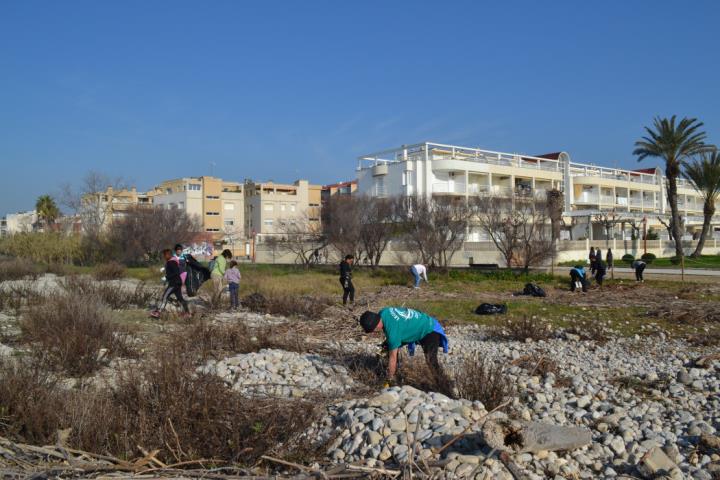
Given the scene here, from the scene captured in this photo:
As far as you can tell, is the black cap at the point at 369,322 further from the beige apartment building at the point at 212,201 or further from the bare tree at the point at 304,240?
the beige apartment building at the point at 212,201

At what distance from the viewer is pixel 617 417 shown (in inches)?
242

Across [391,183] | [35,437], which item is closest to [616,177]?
[391,183]

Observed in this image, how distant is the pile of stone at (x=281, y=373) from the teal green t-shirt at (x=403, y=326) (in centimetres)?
83

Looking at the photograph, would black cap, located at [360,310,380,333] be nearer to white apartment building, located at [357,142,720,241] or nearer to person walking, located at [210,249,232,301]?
person walking, located at [210,249,232,301]

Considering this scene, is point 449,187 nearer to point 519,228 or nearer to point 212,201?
point 519,228

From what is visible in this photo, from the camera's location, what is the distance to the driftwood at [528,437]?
481 centimetres

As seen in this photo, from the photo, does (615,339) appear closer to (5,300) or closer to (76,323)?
(76,323)

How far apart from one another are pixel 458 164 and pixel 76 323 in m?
42.8

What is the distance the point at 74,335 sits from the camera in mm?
8125

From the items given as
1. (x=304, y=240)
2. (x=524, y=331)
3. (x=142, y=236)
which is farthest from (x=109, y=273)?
(x=524, y=331)

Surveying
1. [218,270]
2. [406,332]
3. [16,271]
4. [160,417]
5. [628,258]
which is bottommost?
[160,417]

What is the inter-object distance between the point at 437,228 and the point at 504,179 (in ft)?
84.4

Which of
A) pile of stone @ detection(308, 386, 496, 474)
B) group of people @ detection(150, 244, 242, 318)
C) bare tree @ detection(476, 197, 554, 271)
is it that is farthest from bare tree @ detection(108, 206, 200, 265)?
pile of stone @ detection(308, 386, 496, 474)

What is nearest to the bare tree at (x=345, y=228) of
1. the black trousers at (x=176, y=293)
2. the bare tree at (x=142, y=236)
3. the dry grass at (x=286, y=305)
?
the bare tree at (x=142, y=236)
